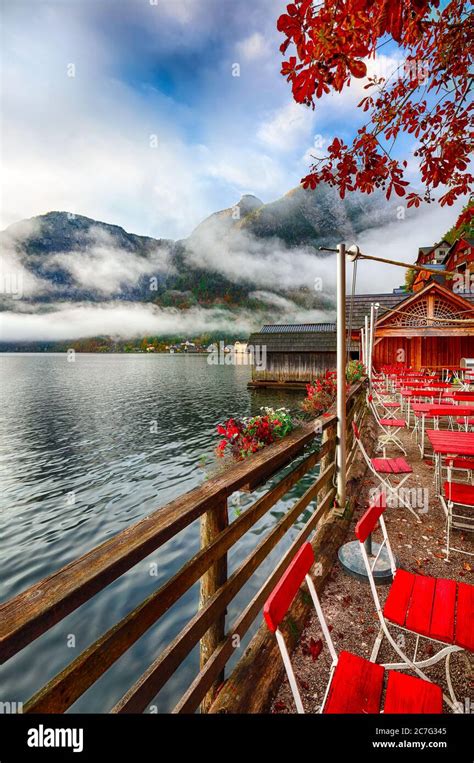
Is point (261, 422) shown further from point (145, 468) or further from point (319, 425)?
point (145, 468)

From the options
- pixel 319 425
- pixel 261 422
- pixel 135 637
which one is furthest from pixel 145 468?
pixel 135 637

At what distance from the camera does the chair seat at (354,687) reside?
162 cm

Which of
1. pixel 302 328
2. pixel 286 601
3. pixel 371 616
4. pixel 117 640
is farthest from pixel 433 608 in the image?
pixel 302 328

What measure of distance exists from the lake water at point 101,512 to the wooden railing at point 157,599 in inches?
124

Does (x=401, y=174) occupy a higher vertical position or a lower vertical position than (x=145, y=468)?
higher

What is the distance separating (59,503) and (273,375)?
25.4m

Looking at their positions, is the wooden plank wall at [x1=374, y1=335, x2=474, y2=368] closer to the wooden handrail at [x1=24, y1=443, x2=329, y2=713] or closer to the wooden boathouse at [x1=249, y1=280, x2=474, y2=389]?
the wooden boathouse at [x1=249, y1=280, x2=474, y2=389]

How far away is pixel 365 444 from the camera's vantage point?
26.9ft

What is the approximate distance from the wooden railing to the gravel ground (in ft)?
1.64

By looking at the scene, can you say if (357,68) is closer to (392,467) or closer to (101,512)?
(392,467)

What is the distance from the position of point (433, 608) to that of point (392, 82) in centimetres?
518

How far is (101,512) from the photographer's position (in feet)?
35.6

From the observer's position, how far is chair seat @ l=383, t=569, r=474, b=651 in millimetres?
1983

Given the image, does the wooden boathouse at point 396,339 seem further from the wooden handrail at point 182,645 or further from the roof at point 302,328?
the wooden handrail at point 182,645
